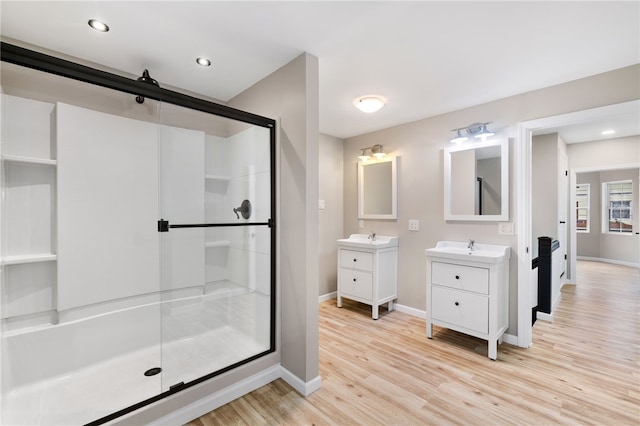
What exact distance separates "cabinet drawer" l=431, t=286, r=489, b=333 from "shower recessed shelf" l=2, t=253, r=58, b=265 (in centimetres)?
315

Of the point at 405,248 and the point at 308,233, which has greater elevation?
the point at 308,233

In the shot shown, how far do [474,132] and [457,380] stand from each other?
2.28 meters

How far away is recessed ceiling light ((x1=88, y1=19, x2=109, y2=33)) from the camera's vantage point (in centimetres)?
162

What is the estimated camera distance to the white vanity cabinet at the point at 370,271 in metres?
3.23

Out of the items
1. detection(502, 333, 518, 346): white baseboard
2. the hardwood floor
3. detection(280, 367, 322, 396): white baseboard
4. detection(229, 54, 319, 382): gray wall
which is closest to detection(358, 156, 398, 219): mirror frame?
the hardwood floor

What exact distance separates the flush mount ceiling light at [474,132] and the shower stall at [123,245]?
2.03m

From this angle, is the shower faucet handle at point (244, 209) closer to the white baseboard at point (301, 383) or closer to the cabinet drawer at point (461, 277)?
→ the white baseboard at point (301, 383)

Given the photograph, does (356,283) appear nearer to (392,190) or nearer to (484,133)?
(392,190)

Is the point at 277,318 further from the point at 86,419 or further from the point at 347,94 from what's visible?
the point at 347,94

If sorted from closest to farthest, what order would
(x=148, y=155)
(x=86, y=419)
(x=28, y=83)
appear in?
(x=86, y=419) → (x=28, y=83) → (x=148, y=155)

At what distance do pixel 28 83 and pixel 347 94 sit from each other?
7.65 ft

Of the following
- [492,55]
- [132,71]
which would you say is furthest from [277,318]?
[492,55]

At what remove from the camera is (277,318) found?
6.95 ft

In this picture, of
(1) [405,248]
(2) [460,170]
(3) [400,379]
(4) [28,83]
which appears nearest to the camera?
(4) [28,83]
